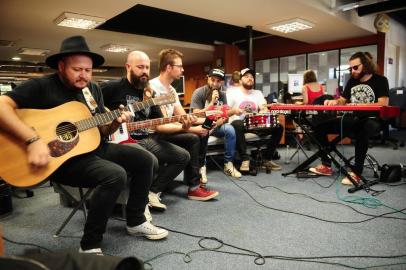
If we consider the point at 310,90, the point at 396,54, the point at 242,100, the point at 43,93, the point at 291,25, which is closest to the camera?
the point at 43,93

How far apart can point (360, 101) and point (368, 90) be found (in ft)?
0.49

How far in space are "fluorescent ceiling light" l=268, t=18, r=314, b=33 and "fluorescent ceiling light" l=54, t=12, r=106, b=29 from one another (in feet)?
12.2

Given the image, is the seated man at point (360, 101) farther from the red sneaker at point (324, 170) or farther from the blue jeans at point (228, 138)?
the blue jeans at point (228, 138)

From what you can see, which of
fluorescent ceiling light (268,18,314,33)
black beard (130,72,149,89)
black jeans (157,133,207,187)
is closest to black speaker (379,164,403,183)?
black jeans (157,133,207,187)

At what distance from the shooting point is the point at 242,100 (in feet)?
14.1

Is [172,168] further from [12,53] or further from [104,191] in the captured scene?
[12,53]

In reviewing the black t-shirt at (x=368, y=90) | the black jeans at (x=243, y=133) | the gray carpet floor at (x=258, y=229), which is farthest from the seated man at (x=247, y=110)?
the black t-shirt at (x=368, y=90)

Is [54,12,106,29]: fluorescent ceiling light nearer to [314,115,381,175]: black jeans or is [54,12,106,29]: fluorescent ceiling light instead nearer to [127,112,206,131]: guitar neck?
[127,112,206,131]: guitar neck

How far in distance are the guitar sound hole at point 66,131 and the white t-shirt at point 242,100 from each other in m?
2.73

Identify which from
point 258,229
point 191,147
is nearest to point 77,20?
point 191,147

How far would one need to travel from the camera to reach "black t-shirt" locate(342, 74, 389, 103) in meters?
3.38

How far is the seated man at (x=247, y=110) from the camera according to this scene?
3996 mm

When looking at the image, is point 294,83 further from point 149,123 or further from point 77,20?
point 149,123

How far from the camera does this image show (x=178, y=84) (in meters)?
8.94
